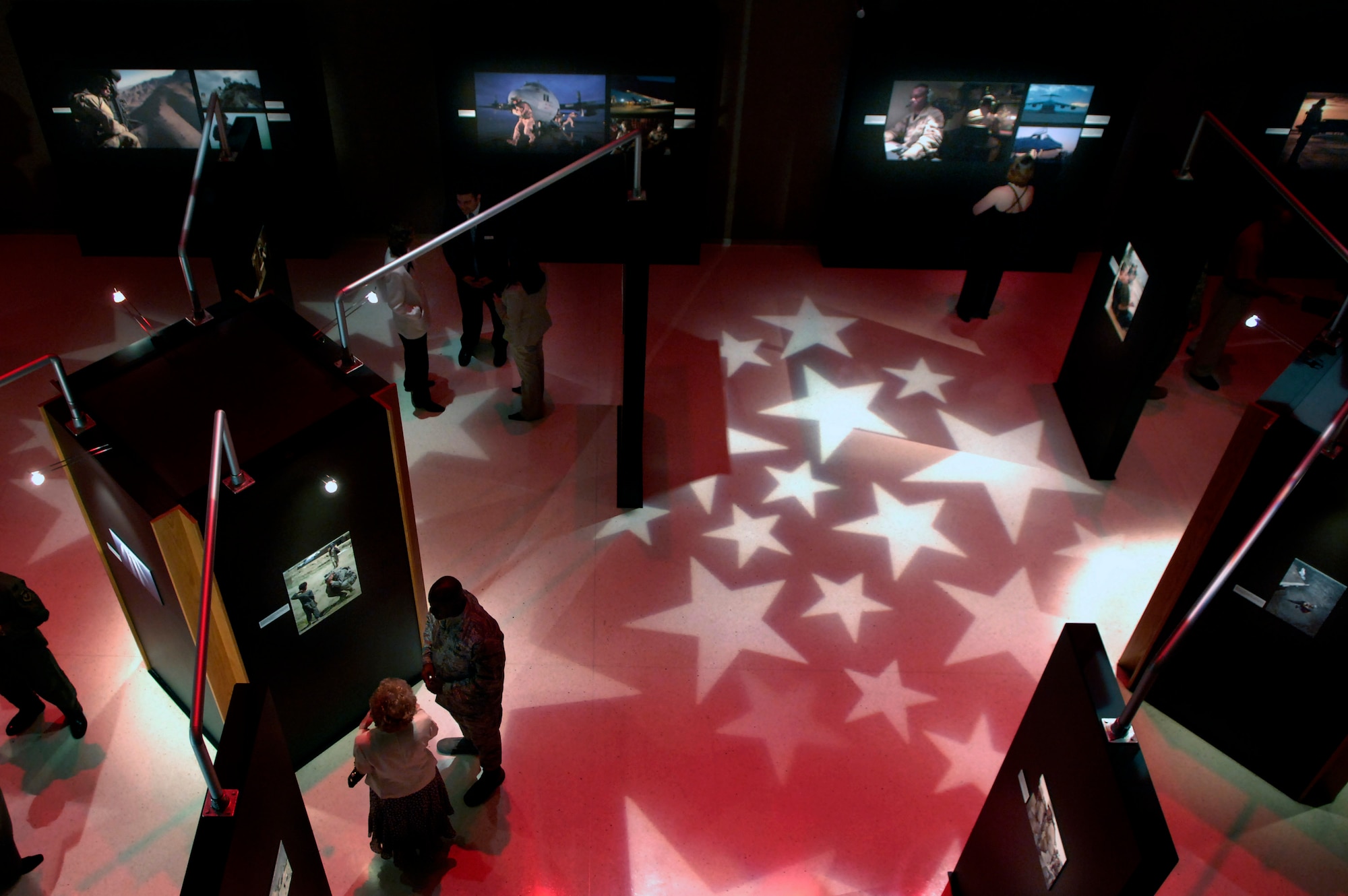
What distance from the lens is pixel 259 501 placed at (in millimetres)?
4555

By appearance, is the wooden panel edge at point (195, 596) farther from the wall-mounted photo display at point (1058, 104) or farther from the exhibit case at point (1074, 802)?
the wall-mounted photo display at point (1058, 104)

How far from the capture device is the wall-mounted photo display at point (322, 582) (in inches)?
196

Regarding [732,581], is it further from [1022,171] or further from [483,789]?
[1022,171]

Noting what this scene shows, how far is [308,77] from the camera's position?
30.4ft

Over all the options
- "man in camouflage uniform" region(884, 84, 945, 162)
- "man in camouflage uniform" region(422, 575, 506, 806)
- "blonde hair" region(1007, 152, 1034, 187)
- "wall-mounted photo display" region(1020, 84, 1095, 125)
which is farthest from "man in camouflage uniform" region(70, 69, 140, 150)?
"wall-mounted photo display" region(1020, 84, 1095, 125)

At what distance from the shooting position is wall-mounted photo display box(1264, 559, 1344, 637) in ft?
17.4

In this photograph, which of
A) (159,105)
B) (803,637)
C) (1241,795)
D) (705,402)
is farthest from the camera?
(159,105)

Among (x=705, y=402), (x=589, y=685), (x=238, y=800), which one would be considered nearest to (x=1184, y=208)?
(x=705, y=402)

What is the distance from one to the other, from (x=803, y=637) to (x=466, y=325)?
4058mm

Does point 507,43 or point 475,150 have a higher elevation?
point 507,43

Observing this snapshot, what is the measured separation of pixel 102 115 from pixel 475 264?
402cm

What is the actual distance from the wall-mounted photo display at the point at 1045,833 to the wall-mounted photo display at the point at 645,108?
679 cm

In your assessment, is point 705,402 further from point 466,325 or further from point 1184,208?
point 1184,208

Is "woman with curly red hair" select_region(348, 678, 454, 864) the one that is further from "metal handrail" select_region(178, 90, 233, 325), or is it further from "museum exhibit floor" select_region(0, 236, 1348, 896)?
"metal handrail" select_region(178, 90, 233, 325)
